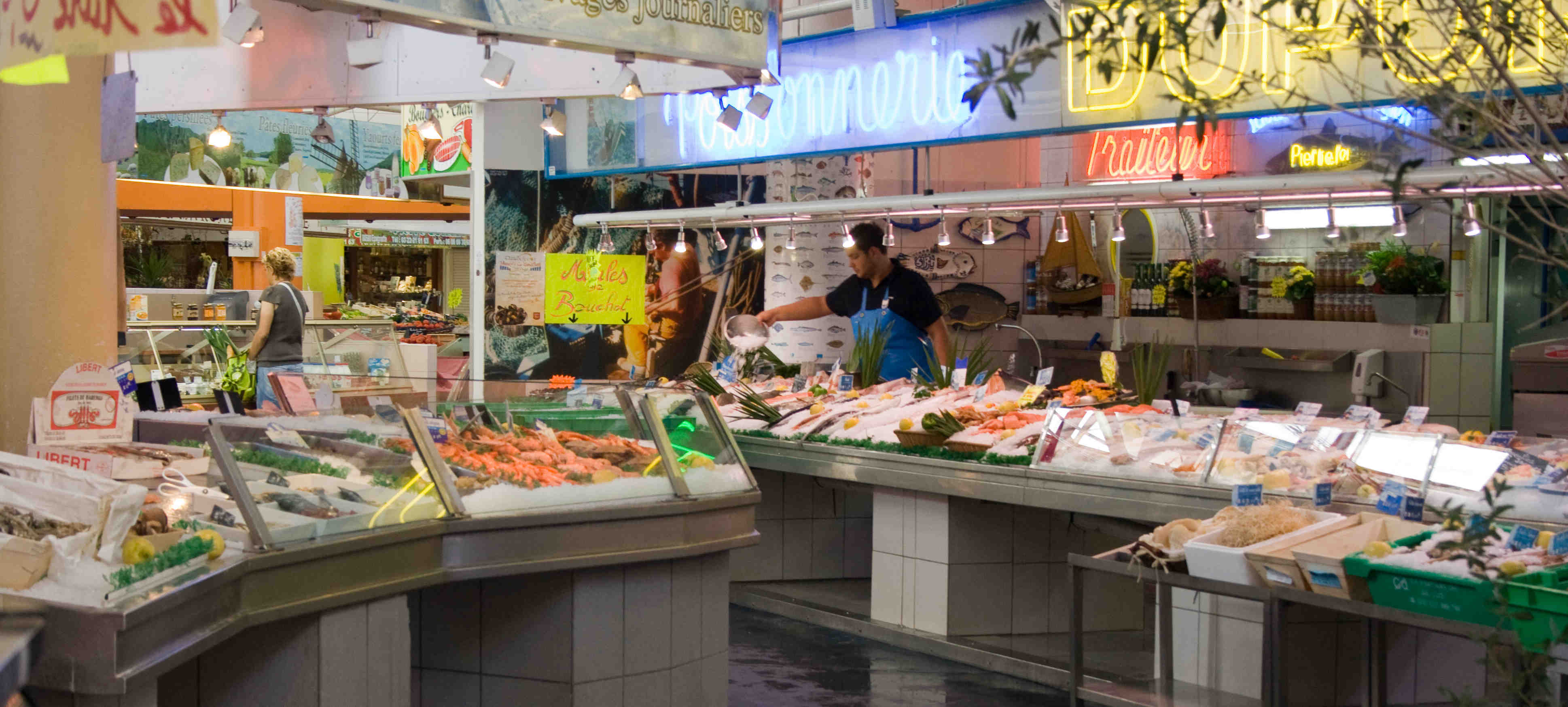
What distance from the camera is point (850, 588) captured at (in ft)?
24.1

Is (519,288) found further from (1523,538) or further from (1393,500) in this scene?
(1523,538)

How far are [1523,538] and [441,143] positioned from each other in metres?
9.24

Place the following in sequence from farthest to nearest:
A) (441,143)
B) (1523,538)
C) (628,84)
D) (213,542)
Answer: (441,143) < (628,84) < (1523,538) < (213,542)

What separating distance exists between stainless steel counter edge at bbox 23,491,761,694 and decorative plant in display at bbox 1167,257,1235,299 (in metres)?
5.46

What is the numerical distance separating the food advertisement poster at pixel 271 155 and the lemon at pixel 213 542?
9.95m

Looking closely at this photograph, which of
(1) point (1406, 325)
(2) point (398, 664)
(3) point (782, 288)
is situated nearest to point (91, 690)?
(2) point (398, 664)

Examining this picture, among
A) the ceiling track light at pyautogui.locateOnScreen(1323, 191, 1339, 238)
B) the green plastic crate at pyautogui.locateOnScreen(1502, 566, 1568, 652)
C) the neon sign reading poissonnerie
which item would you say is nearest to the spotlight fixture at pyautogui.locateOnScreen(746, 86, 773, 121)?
the neon sign reading poissonnerie

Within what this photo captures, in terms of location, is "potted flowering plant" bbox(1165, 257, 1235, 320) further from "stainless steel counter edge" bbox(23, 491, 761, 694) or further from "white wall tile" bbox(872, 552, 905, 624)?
"stainless steel counter edge" bbox(23, 491, 761, 694)

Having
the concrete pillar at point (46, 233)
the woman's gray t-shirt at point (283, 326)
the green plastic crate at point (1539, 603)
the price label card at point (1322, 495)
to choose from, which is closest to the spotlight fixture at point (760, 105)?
the concrete pillar at point (46, 233)

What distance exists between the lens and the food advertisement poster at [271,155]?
13.8 meters

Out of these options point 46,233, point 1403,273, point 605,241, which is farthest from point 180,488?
point 1403,273

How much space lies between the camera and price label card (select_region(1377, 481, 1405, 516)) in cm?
447

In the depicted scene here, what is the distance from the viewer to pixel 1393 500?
4480 millimetres

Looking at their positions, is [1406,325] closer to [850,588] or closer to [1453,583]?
[850,588]
